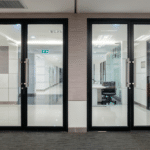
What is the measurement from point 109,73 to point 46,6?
7.43ft

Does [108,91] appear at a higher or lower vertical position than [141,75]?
lower

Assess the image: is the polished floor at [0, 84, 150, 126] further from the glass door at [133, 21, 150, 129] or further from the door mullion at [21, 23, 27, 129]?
the door mullion at [21, 23, 27, 129]

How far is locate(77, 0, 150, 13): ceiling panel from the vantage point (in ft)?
8.95

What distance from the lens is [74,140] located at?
2801 mm

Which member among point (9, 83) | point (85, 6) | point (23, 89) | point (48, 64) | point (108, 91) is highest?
point (85, 6)

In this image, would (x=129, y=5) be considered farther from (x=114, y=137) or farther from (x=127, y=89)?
(x=114, y=137)

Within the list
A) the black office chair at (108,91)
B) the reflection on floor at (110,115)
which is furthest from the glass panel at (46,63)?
the black office chair at (108,91)

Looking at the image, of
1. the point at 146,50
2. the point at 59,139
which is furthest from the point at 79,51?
the point at 146,50

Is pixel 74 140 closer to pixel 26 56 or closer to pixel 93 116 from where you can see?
pixel 93 116

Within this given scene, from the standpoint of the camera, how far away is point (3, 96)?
407 cm

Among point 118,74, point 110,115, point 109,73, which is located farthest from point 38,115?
point 118,74

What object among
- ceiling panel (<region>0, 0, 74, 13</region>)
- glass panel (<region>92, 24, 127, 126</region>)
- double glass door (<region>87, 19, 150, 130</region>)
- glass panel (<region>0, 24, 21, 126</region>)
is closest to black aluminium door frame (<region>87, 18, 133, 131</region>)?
double glass door (<region>87, 19, 150, 130</region>)

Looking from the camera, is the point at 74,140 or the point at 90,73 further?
the point at 90,73

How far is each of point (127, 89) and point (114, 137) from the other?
1176 mm
